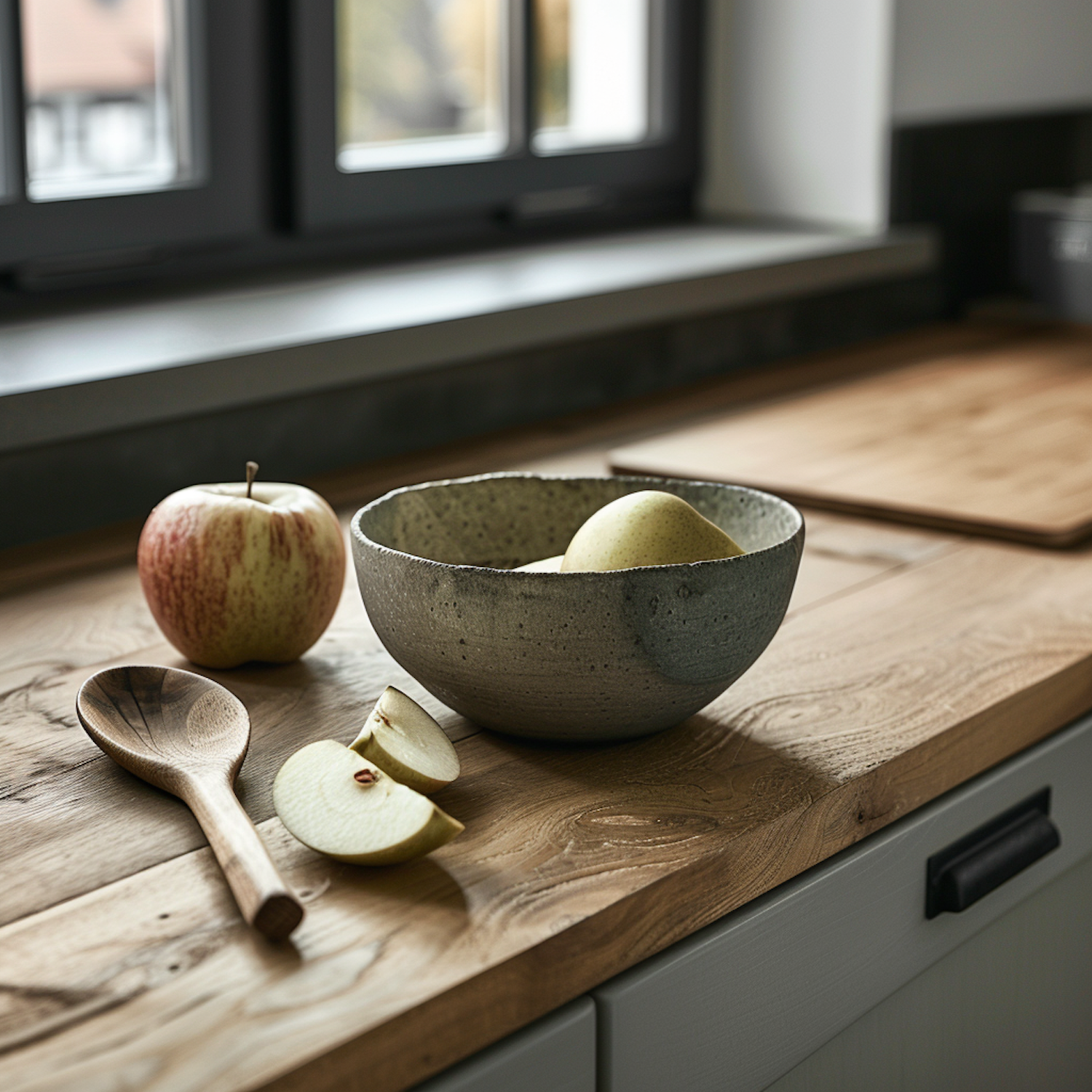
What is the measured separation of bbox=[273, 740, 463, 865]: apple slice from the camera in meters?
0.58

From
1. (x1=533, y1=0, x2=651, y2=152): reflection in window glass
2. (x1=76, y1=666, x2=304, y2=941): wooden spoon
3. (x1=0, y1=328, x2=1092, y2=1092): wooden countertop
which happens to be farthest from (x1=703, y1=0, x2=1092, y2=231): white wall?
(x1=76, y1=666, x2=304, y2=941): wooden spoon

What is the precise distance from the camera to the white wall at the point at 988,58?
1.91 meters

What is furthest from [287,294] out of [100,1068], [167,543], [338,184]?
[100,1068]

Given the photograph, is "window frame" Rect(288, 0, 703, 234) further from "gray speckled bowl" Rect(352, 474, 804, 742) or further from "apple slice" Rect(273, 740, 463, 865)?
"apple slice" Rect(273, 740, 463, 865)

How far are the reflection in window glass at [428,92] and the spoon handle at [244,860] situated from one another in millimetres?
1096

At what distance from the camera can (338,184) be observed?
5.20 ft

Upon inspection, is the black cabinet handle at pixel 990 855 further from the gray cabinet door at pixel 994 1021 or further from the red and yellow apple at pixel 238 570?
the red and yellow apple at pixel 238 570

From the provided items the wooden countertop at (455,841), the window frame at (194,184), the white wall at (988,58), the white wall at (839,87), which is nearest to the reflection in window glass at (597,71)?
the white wall at (839,87)

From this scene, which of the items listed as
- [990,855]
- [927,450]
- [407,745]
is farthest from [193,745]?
[927,450]

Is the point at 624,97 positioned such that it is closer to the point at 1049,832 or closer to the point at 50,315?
the point at 50,315

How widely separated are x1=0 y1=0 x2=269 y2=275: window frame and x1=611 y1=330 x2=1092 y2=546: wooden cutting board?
521 mm

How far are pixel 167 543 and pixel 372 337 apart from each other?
20.0 inches

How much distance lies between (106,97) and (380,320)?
1.38 feet

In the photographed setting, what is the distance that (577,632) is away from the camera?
2.09 feet
